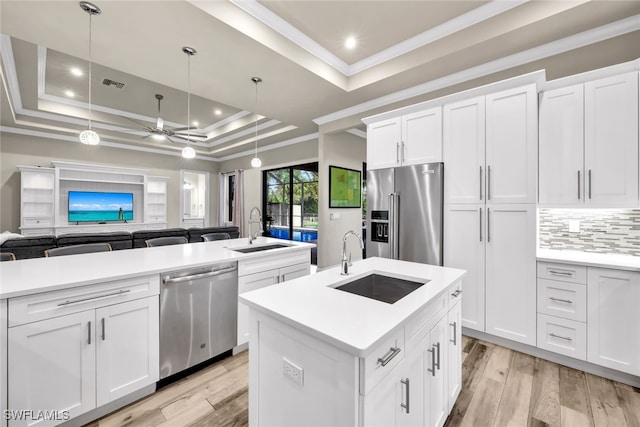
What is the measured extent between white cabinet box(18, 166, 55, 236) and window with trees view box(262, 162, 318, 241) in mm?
4779

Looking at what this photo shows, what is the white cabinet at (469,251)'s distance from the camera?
2592 mm

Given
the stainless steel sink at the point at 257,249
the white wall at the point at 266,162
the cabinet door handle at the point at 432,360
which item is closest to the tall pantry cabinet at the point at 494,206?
the cabinet door handle at the point at 432,360

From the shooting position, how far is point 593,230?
8.03 feet

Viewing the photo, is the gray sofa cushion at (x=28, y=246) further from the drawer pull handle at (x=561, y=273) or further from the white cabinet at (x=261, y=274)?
the drawer pull handle at (x=561, y=273)

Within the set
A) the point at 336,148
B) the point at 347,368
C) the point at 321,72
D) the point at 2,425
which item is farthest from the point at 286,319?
the point at 336,148

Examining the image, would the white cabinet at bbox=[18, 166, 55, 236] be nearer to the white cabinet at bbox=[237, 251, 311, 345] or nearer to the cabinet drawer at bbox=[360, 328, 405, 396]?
the white cabinet at bbox=[237, 251, 311, 345]

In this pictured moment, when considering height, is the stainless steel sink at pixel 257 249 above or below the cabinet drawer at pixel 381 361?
above

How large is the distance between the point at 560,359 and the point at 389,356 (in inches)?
92.0

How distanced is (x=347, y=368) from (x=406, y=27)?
3.16 meters

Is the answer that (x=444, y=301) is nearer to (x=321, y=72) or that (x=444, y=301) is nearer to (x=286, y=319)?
(x=286, y=319)

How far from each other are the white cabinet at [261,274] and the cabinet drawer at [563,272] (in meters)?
2.26

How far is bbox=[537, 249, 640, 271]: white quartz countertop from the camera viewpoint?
1979 millimetres

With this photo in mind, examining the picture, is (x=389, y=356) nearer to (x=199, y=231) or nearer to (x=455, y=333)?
(x=455, y=333)

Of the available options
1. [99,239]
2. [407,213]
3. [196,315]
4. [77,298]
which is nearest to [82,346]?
[77,298]
